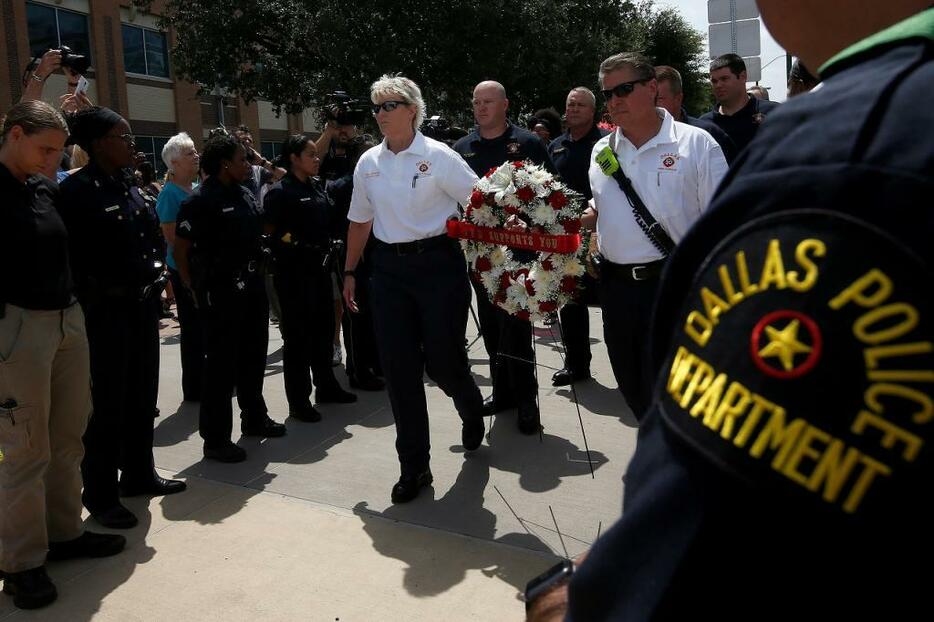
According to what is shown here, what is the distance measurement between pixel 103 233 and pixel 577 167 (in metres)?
3.75

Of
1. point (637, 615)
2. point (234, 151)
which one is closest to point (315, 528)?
point (234, 151)

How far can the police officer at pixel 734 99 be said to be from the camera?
659cm

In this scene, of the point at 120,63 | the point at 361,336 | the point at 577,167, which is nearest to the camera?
the point at 577,167

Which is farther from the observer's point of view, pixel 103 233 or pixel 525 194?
pixel 525 194

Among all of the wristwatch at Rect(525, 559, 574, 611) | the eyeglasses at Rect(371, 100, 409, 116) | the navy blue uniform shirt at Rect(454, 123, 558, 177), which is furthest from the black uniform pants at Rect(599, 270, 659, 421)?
the wristwatch at Rect(525, 559, 574, 611)

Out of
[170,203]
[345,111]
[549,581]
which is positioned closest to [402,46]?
[345,111]

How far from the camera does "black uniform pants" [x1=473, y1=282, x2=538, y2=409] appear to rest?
5648mm

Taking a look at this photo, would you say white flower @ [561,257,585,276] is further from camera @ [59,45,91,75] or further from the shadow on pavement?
camera @ [59,45,91,75]

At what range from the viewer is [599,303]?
526 cm

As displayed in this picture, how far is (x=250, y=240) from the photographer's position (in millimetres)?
5422

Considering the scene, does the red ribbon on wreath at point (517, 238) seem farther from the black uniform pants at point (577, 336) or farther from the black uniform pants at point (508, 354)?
Answer: the black uniform pants at point (577, 336)

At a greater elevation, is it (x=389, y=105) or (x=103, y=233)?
(x=389, y=105)

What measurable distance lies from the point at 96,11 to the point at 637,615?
28604mm

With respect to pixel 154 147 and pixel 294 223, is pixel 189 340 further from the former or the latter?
pixel 154 147
